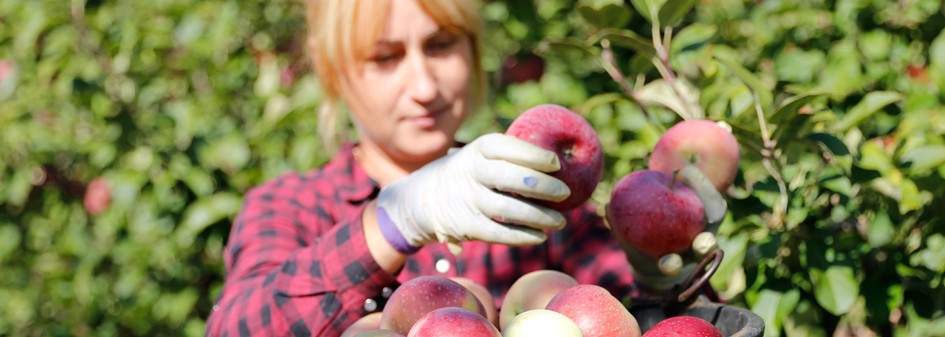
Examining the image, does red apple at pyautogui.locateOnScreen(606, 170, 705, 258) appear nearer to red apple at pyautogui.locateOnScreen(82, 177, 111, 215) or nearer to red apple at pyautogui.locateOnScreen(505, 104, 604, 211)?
red apple at pyautogui.locateOnScreen(505, 104, 604, 211)

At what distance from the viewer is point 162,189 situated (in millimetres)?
2111

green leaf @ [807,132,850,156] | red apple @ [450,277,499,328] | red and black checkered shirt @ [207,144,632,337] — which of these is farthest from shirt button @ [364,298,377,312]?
green leaf @ [807,132,850,156]

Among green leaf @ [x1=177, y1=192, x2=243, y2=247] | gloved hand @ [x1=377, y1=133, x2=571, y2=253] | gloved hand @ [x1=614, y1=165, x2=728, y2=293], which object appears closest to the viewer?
gloved hand @ [x1=377, y1=133, x2=571, y2=253]

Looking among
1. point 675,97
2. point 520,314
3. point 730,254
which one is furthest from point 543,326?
point 675,97

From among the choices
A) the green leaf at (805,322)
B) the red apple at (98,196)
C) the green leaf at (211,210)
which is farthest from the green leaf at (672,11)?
the red apple at (98,196)

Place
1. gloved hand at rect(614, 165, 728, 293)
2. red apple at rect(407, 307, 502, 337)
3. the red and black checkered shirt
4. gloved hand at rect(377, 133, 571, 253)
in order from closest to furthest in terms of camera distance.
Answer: red apple at rect(407, 307, 502, 337) → gloved hand at rect(377, 133, 571, 253) → gloved hand at rect(614, 165, 728, 293) → the red and black checkered shirt

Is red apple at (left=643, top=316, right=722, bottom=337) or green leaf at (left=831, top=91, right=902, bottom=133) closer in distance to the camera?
red apple at (left=643, top=316, right=722, bottom=337)

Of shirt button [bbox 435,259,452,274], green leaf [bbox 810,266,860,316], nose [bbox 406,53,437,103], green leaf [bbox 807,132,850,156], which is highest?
nose [bbox 406,53,437,103]

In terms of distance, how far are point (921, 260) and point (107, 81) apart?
183 centimetres

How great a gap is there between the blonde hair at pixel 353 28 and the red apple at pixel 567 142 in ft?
1.26

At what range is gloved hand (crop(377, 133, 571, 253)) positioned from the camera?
960 mm

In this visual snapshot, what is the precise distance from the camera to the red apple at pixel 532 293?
1.04 metres

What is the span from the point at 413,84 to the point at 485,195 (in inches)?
16.9

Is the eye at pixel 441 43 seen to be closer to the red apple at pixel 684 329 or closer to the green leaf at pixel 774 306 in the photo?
the green leaf at pixel 774 306
